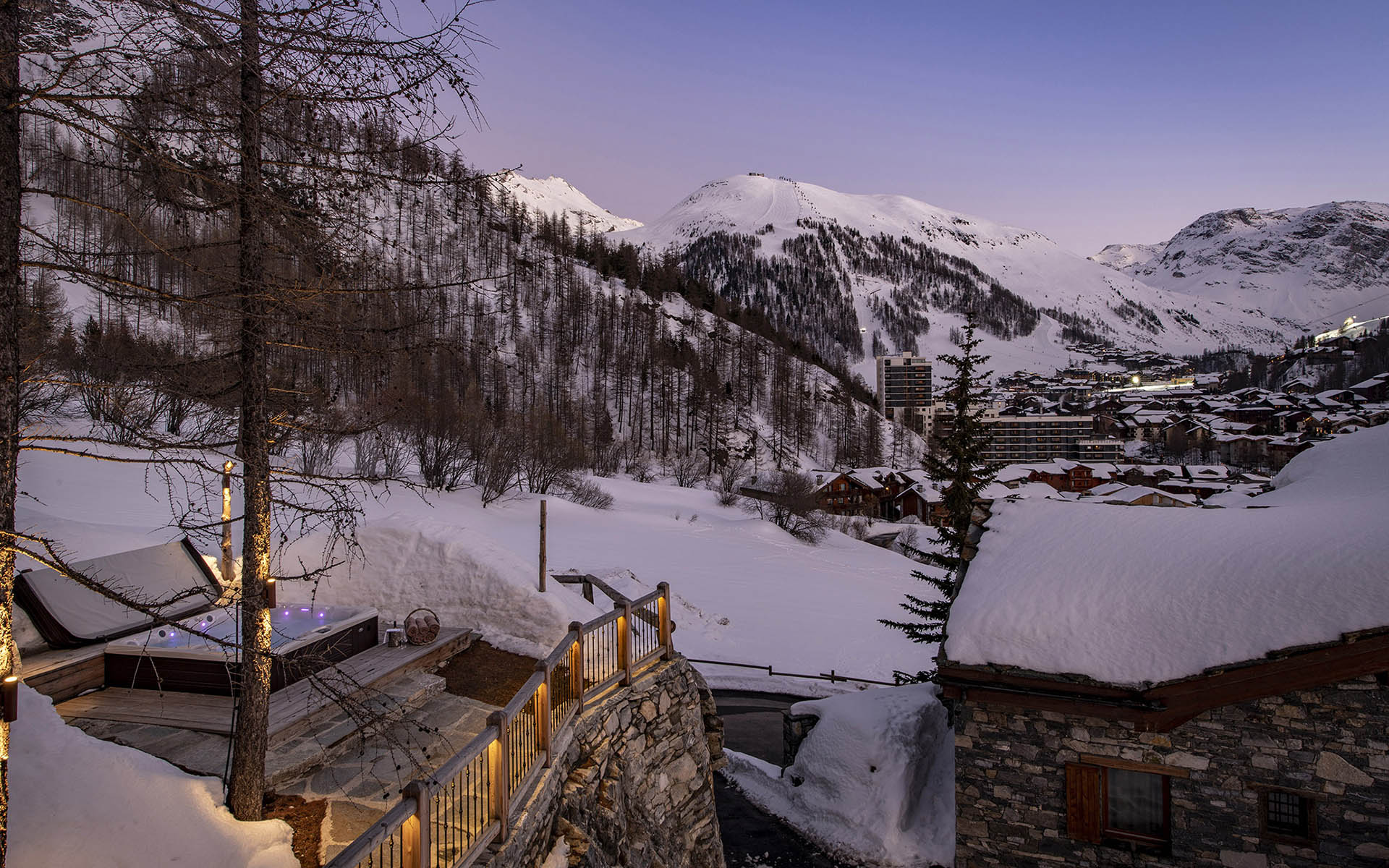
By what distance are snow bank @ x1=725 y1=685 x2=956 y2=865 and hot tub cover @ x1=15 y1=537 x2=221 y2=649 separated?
9710mm

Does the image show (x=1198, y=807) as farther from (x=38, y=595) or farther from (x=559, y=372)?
(x=559, y=372)

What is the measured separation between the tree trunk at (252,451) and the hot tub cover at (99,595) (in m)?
2.20

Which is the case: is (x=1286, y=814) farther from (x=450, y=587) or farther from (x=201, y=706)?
(x=201, y=706)

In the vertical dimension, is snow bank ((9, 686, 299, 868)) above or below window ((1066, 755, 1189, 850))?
above

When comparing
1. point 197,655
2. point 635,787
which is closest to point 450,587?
point 197,655

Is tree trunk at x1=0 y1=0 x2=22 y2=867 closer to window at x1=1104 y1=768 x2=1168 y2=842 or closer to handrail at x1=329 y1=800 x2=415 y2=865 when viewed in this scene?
handrail at x1=329 y1=800 x2=415 y2=865

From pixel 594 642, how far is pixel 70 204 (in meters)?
6.25

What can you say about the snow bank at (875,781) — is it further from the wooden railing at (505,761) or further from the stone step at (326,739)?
the stone step at (326,739)

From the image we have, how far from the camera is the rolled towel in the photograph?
9.04 meters

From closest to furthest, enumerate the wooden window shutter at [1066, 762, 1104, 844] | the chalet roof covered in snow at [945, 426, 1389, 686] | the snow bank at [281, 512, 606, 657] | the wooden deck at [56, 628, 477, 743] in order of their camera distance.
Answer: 1. the wooden deck at [56, 628, 477, 743]
2. the chalet roof covered in snow at [945, 426, 1389, 686]
3. the wooden window shutter at [1066, 762, 1104, 844]
4. the snow bank at [281, 512, 606, 657]

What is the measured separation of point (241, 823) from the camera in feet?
15.4

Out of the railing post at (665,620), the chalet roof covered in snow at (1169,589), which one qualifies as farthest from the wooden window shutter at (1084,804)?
the railing post at (665,620)

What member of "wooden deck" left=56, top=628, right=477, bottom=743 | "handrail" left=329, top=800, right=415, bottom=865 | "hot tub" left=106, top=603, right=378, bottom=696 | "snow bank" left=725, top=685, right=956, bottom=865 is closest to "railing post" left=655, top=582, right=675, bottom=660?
"wooden deck" left=56, top=628, right=477, bottom=743

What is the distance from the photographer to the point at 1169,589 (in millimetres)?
9359
